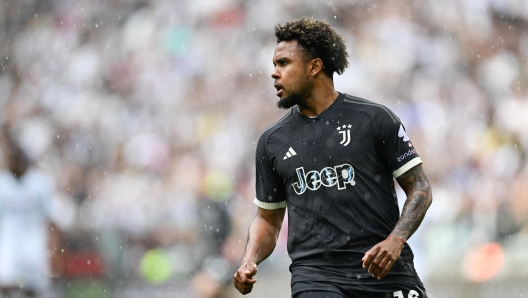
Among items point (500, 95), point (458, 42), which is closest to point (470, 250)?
point (500, 95)

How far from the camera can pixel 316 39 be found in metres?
4.45

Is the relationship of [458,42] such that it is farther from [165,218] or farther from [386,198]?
[386,198]

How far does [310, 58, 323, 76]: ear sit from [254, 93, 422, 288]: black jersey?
0.29 m

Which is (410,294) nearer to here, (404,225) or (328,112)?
(404,225)

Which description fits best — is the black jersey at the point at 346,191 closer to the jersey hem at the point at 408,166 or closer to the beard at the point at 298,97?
the jersey hem at the point at 408,166

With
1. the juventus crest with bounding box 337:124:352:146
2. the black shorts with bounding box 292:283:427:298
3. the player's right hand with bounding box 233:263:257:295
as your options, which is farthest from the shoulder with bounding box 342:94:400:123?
the player's right hand with bounding box 233:263:257:295

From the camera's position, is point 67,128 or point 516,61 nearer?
point 516,61

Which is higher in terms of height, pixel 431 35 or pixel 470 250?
pixel 431 35

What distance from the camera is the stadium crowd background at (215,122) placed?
9.80 m

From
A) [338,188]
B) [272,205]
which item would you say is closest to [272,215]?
[272,205]

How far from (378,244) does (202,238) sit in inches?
262

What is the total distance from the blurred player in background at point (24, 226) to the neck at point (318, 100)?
16.8 feet

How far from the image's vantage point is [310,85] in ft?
14.3

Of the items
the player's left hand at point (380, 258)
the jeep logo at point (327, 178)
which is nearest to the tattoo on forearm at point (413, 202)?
the player's left hand at point (380, 258)
